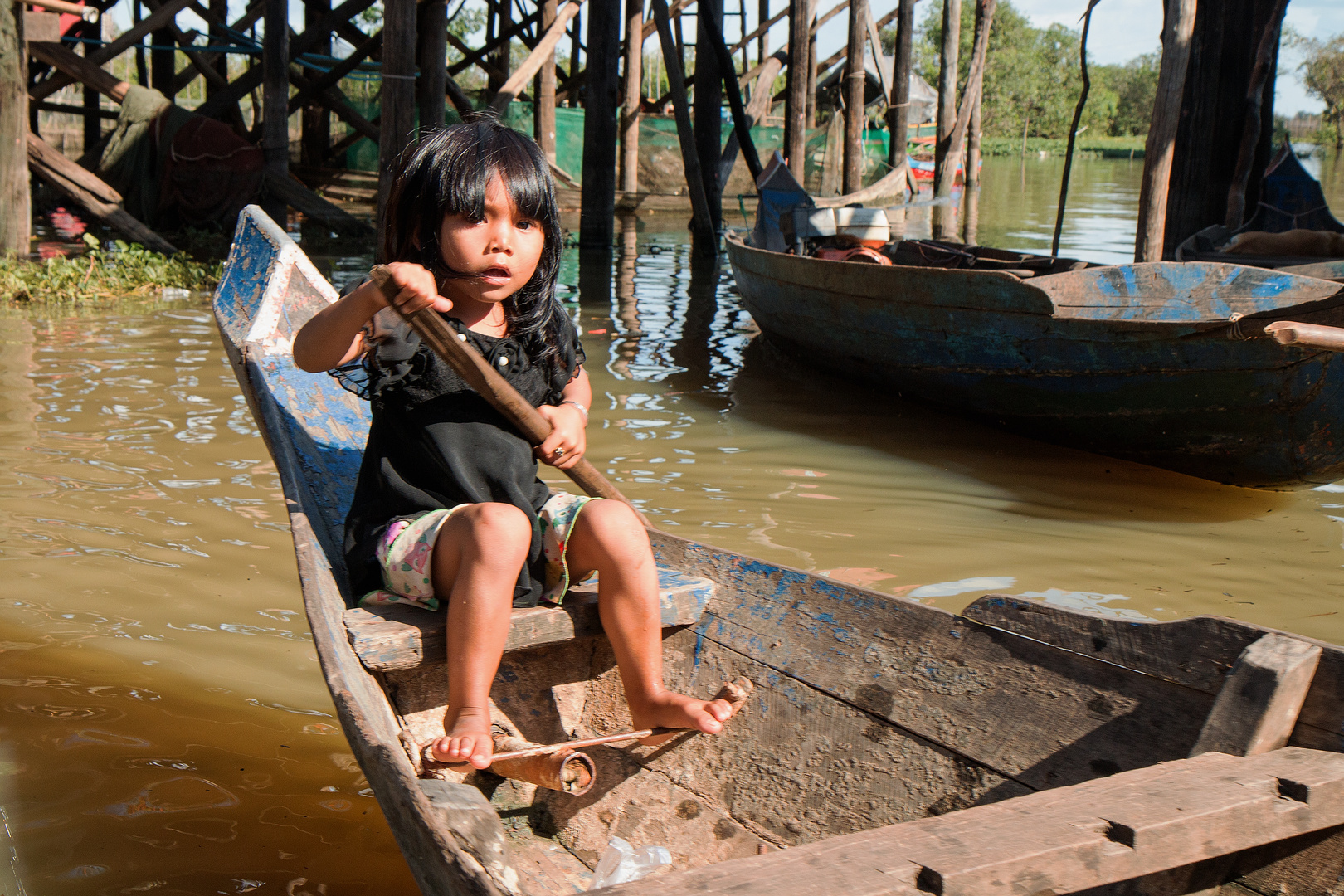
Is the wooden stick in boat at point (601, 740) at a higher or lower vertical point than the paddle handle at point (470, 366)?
lower

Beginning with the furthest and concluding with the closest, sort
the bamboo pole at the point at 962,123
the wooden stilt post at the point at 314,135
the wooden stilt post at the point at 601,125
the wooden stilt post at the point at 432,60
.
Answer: the wooden stilt post at the point at 314,135 < the bamboo pole at the point at 962,123 < the wooden stilt post at the point at 601,125 < the wooden stilt post at the point at 432,60

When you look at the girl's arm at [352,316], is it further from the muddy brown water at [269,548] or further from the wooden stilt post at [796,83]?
the wooden stilt post at [796,83]

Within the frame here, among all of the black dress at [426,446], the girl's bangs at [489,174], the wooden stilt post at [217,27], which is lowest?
the black dress at [426,446]

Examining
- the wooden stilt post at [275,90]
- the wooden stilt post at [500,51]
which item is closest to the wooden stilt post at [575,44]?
the wooden stilt post at [500,51]

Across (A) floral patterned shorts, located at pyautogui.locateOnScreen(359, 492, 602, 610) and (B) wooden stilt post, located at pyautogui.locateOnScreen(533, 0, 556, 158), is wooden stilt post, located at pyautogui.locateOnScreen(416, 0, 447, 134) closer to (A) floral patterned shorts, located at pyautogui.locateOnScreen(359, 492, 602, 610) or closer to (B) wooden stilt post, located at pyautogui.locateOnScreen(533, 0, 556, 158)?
(B) wooden stilt post, located at pyautogui.locateOnScreen(533, 0, 556, 158)

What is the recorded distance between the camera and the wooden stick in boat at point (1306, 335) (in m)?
2.31

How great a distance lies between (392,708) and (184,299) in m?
5.67

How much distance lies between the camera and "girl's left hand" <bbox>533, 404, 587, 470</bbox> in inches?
76.2

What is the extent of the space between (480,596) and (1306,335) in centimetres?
183

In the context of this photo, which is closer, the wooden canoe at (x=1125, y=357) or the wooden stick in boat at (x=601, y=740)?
the wooden stick in boat at (x=601, y=740)

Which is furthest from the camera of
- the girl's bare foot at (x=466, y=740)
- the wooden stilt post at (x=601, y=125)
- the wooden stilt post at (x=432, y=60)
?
the wooden stilt post at (x=601, y=125)

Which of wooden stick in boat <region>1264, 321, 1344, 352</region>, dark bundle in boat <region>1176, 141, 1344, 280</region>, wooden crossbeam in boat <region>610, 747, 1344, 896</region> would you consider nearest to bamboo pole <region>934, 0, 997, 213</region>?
dark bundle in boat <region>1176, 141, 1344, 280</region>

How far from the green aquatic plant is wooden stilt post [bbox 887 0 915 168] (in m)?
6.35

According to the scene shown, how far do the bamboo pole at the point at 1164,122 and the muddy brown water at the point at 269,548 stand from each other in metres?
1.56
